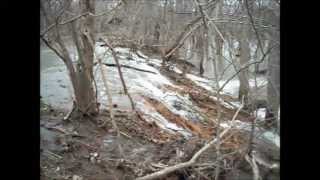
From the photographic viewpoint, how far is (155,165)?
95.8 inches

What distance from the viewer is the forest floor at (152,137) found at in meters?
2.42

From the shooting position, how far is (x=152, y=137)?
2.45m

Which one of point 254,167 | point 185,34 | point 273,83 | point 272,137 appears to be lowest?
point 254,167

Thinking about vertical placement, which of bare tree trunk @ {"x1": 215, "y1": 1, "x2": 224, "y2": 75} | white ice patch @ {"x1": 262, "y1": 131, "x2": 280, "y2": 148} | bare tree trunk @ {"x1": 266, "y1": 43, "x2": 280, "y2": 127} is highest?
bare tree trunk @ {"x1": 215, "y1": 1, "x2": 224, "y2": 75}

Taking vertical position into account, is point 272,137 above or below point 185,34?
below

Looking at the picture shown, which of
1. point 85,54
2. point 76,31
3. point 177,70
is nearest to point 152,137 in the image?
point 177,70

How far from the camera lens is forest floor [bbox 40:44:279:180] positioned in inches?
95.3

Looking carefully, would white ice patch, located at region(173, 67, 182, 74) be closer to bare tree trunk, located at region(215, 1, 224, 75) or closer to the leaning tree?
bare tree trunk, located at region(215, 1, 224, 75)

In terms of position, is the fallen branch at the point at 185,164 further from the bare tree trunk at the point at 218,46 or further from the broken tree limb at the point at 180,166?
the bare tree trunk at the point at 218,46

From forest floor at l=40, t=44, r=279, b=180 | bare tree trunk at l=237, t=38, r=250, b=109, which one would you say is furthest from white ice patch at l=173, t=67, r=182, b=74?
bare tree trunk at l=237, t=38, r=250, b=109

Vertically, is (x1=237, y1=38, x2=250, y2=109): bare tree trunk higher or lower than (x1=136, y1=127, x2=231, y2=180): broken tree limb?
higher

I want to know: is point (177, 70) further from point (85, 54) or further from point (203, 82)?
point (85, 54)
